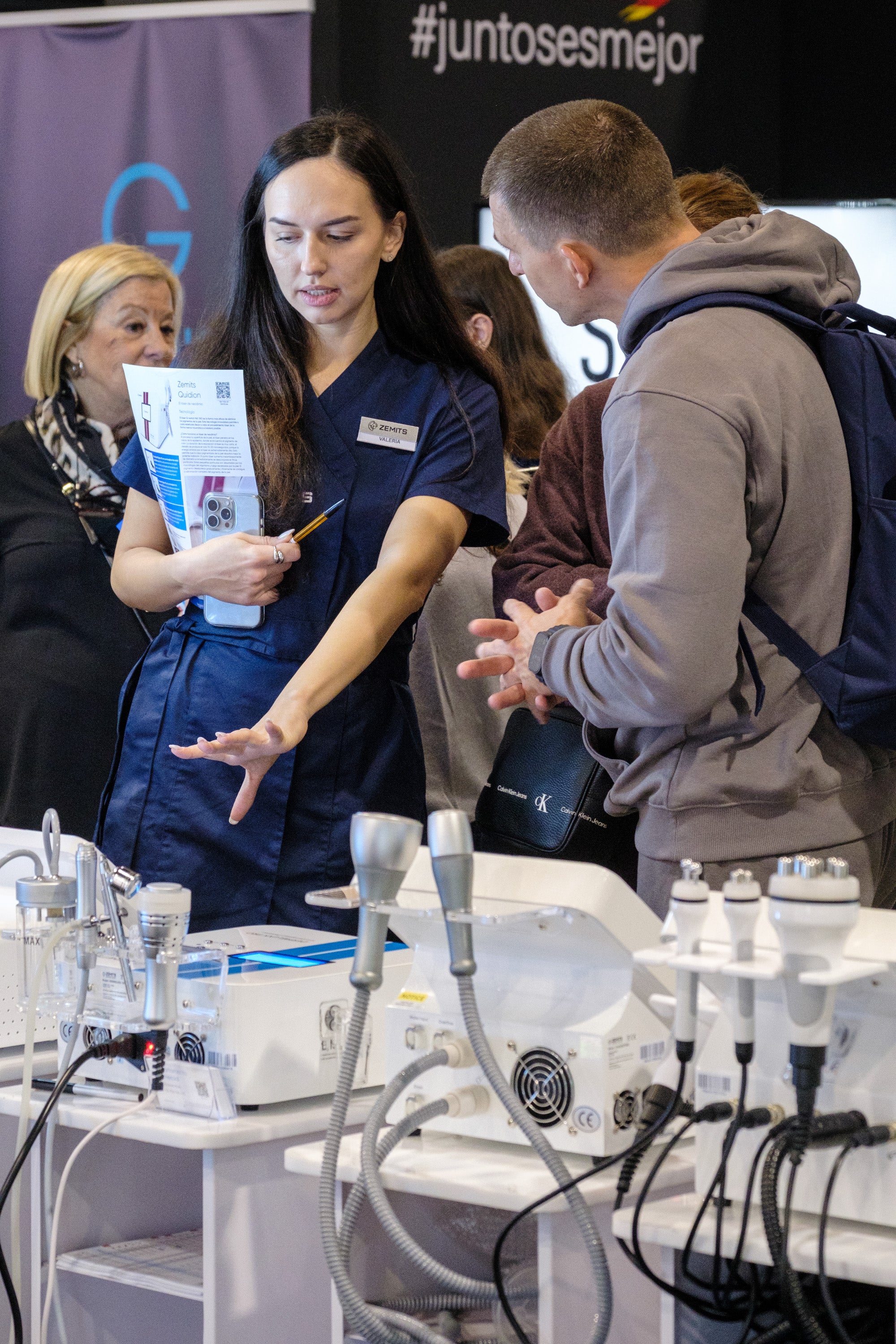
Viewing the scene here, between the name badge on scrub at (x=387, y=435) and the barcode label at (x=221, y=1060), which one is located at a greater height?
the name badge on scrub at (x=387, y=435)

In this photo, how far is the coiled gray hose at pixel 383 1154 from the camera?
1.31m

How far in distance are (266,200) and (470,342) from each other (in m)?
0.35

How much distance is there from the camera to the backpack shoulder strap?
63.6 inches

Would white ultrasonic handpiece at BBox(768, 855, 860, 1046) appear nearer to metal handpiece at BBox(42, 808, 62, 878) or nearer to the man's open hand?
the man's open hand

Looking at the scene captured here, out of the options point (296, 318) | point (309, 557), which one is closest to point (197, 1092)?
point (309, 557)

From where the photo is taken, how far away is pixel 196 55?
3.78 metres

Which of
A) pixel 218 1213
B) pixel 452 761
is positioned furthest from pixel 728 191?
pixel 218 1213

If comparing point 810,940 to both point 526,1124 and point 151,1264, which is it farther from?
point 151,1264

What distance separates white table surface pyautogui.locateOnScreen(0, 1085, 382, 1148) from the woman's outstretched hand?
17.1 inches

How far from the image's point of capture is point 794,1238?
124 centimetres

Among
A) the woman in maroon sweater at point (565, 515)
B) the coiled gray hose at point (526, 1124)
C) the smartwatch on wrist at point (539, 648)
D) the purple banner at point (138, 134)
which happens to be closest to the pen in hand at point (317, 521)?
the woman in maroon sweater at point (565, 515)

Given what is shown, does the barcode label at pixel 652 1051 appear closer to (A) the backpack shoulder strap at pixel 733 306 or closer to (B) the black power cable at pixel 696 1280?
(B) the black power cable at pixel 696 1280

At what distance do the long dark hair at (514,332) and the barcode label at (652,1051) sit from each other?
4.98 ft

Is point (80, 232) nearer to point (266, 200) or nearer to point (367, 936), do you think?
point (266, 200)
